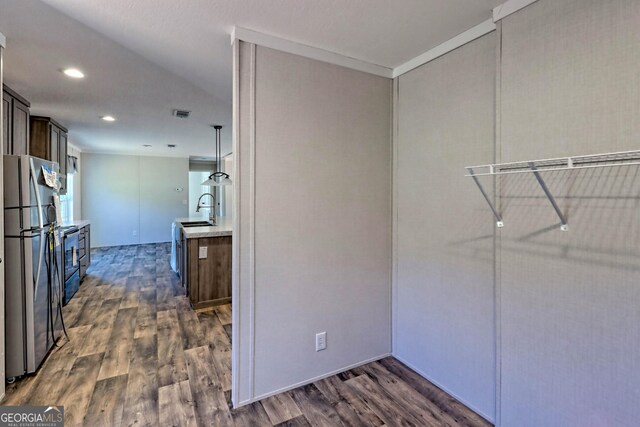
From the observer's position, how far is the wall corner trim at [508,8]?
158cm

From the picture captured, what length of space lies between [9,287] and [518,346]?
3.32 m

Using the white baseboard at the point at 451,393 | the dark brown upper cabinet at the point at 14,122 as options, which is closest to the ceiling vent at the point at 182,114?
the dark brown upper cabinet at the point at 14,122

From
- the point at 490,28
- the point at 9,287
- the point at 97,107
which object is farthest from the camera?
the point at 97,107

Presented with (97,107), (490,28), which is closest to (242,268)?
(490,28)

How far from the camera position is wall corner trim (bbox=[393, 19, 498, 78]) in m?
1.82

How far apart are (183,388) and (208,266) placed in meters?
1.82

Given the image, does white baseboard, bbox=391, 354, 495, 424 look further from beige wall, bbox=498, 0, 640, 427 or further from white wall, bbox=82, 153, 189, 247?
white wall, bbox=82, 153, 189, 247

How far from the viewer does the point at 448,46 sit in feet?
6.72

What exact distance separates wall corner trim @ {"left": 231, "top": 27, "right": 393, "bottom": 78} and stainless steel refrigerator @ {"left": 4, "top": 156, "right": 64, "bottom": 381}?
5.94 feet

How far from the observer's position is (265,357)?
6.82 ft

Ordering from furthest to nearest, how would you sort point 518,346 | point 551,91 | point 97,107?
point 97,107, point 518,346, point 551,91

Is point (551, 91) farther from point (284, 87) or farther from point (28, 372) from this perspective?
point (28, 372)

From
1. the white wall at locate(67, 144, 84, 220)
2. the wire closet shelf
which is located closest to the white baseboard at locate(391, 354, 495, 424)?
the wire closet shelf

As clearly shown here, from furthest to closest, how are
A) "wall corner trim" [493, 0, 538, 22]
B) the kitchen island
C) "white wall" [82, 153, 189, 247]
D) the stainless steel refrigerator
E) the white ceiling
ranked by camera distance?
"white wall" [82, 153, 189, 247], the kitchen island, the stainless steel refrigerator, the white ceiling, "wall corner trim" [493, 0, 538, 22]
